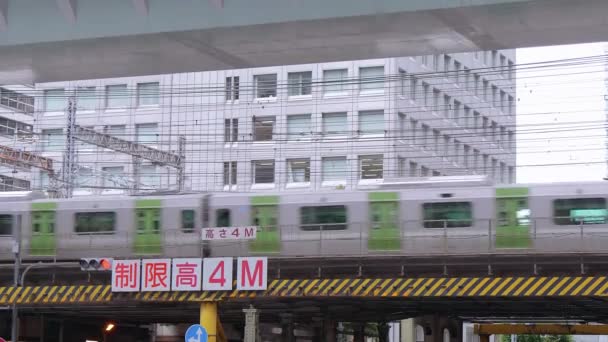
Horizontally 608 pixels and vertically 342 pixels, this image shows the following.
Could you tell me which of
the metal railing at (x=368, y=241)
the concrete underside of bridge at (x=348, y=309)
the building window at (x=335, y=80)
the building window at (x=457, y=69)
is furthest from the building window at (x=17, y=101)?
the metal railing at (x=368, y=241)

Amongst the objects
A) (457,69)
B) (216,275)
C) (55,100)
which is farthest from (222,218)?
(457,69)

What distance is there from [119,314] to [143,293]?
10034 mm

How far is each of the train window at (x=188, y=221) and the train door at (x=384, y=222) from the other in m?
5.44

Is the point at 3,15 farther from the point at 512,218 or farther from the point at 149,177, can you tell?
the point at 149,177

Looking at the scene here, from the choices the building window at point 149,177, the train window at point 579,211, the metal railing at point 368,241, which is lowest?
the metal railing at point 368,241

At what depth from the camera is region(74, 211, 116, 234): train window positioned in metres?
31.0

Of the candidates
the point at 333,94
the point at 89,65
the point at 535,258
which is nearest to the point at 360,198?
the point at 535,258

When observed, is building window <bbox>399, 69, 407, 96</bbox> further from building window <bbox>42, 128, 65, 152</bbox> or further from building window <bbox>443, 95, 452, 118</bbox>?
building window <bbox>42, 128, 65, 152</bbox>

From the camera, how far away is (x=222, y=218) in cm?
2973

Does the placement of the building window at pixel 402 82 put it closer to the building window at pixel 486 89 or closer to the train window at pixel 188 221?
the building window at pixel 486 89

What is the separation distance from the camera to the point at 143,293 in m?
25.7

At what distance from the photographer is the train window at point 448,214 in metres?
27.7

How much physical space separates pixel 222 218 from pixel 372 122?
24941mm

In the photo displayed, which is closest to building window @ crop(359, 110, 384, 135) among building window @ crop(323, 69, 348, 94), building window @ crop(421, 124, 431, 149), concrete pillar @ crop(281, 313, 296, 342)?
building window @ crop(323, 69, 348, 94)
